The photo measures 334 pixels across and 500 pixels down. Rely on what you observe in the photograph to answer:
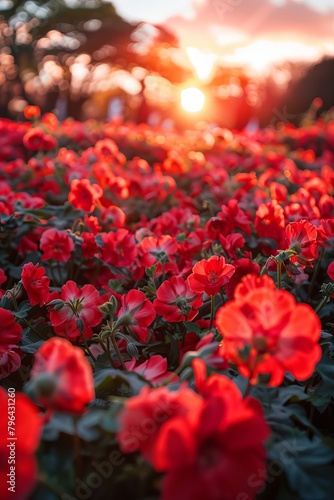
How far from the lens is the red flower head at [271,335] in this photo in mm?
704

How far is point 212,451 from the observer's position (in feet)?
2.06

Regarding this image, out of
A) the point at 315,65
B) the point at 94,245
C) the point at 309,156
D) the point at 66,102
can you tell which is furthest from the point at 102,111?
the point at 94,245

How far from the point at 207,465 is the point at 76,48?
15113mm

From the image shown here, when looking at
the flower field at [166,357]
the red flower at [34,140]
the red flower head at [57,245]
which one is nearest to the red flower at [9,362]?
the flower field at [166,357]

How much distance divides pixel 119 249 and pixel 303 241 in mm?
625

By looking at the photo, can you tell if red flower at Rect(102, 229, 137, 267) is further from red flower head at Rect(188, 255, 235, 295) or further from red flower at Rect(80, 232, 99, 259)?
red flower head at Rect(188, 255, 235, 295)

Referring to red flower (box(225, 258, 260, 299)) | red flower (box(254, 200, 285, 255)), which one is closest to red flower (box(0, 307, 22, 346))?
red flower (box(225, 258, 260, 299))

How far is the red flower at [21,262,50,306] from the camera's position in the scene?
1.33m

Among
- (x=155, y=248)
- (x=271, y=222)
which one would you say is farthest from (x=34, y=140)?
(x=271, y=222)

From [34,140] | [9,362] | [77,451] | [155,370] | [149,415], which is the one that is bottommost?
[34,140]

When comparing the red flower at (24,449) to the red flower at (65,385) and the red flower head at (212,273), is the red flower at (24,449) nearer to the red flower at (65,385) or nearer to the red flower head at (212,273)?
the red flower at (65,385)

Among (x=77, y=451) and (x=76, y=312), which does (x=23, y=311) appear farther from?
(x=77, y=451)

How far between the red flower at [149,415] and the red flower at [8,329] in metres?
0.58

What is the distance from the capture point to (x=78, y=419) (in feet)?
2.43
